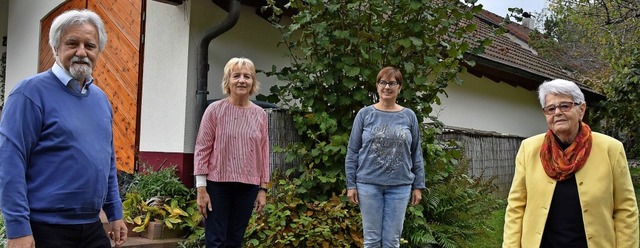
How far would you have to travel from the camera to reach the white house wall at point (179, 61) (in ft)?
21.0

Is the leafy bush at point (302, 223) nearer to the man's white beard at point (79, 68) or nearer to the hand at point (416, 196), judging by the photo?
the hand at point (416, 196)

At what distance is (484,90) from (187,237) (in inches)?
304

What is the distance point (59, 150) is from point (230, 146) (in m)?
1.68

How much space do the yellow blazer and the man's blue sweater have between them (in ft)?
6.70

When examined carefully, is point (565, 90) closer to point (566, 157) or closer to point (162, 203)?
point (566, 157)

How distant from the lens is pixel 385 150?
4363mm

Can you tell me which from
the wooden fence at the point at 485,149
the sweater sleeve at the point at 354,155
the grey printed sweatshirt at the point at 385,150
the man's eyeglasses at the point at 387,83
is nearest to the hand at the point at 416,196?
the grey printed sweatshirt at the point at 385,150

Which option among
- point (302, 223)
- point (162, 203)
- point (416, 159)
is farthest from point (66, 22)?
point (162, 203)

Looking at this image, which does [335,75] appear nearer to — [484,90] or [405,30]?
[405,30]

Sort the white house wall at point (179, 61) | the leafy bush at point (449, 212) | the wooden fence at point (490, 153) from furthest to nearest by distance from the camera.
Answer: the wooden fence at point (490, 153), the white house wall at point (179, 61), the leafy bush at point (449, 212)

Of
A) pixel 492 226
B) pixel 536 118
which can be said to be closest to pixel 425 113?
pixel 492 226

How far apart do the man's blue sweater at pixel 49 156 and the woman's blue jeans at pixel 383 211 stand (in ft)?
7.10

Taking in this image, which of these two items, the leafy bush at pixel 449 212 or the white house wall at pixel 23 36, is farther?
the white house wall at pixel 23 36

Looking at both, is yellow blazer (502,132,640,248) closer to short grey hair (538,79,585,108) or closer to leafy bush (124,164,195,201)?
short grey hair (538,79,585,108)
